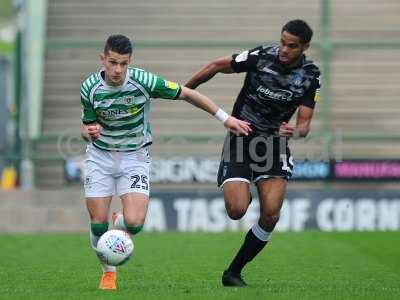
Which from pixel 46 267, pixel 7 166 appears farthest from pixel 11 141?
pixel 46 267

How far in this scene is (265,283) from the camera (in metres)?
10.4

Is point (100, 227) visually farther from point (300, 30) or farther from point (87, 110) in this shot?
point (300, 30)

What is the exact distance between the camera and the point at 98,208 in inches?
383

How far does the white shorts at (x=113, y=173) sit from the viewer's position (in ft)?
32.1

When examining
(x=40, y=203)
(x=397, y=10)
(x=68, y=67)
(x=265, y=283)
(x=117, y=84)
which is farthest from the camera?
(x=397, y=10)

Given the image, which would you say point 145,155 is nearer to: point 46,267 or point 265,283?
point 265,283

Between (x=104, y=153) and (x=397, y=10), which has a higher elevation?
(x=397, y=10)

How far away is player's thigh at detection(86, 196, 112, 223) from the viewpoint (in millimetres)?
9695

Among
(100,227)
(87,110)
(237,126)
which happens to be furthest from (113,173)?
(237,126)

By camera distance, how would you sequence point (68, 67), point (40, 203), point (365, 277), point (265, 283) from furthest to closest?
point (68, 67) < point (40, 203) < point (365, 277) < point (265, 283)

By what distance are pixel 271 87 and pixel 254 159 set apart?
641mm

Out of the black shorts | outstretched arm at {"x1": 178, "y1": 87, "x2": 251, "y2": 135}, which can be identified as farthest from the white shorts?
the black shorts

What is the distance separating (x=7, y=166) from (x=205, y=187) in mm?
3414

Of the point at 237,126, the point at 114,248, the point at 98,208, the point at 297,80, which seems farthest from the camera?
the point at 297,80
